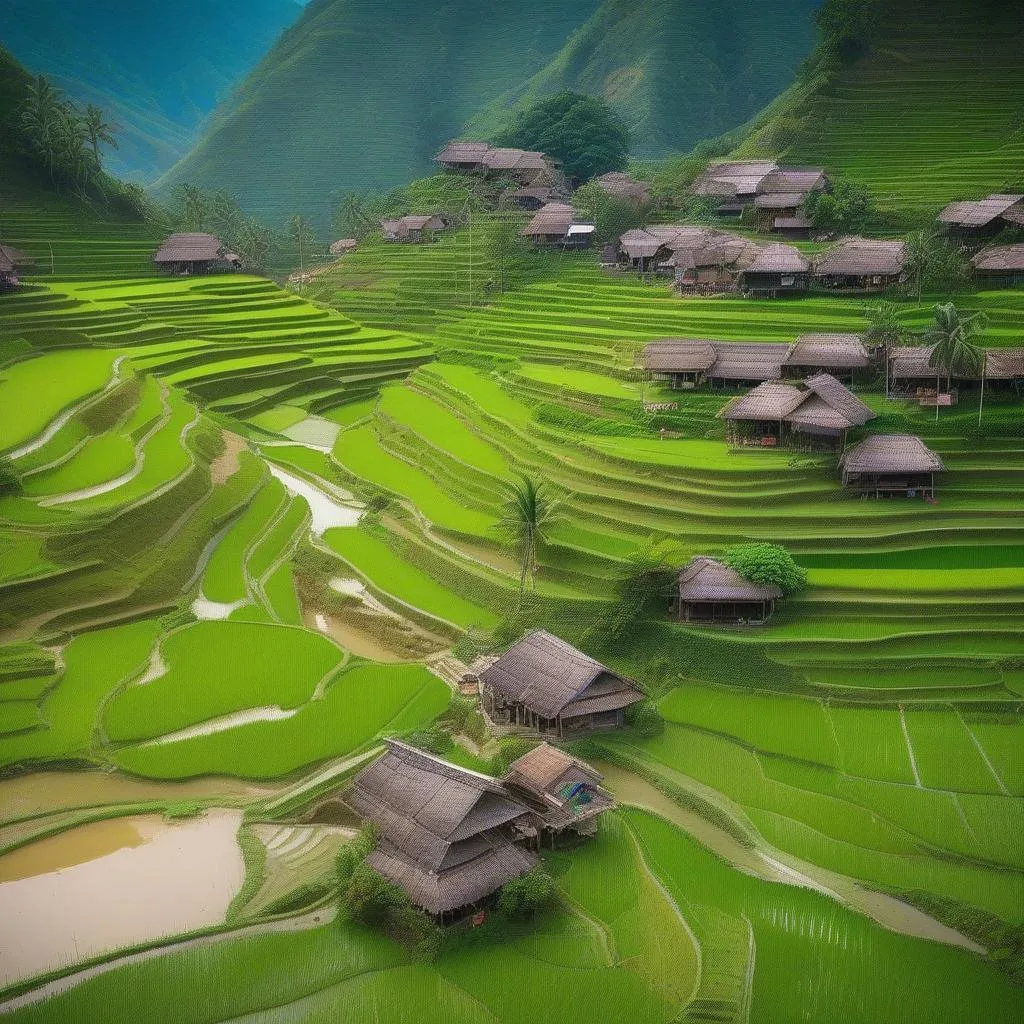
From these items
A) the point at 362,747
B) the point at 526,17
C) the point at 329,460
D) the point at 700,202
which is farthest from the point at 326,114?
the point at 362,747

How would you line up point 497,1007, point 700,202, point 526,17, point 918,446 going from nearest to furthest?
point 497,1007 → point 918,446 → point 700,202 → point 526,17

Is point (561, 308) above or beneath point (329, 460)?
above

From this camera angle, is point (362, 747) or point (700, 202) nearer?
point (362, 747)

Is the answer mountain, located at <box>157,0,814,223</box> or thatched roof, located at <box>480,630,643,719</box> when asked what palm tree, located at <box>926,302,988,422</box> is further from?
mountain, located at <box>157,0,814,223</box>

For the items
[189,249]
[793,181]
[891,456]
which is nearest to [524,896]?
[891,456]

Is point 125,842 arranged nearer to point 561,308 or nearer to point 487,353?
point 487,353

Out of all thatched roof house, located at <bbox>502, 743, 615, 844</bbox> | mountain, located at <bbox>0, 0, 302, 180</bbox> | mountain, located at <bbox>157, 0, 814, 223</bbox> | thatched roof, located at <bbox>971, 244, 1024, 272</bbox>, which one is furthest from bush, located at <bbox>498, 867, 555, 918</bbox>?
mountain, located at <bbox>0, 0, 302, 180</bbox>

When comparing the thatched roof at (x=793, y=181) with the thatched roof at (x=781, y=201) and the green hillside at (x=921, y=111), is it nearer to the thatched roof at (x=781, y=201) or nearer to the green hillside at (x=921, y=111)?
the thatched roof at (x=781, y=201)
